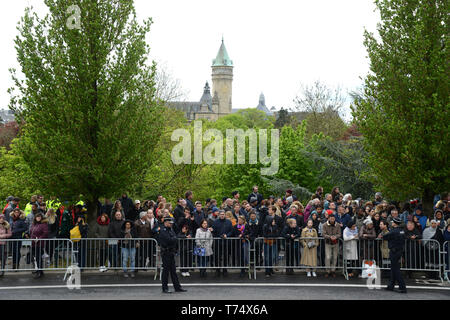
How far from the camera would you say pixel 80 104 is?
16.5m

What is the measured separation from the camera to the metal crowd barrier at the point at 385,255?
49.5 feet

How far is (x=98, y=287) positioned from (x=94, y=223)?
3.46 metres

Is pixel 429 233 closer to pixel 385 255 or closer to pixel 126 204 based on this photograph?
pixel 385 255

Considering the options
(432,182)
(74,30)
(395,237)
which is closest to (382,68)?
(432,182)

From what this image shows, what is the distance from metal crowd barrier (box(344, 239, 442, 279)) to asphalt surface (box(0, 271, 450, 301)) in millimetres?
411

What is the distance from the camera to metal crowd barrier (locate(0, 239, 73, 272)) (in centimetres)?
1548

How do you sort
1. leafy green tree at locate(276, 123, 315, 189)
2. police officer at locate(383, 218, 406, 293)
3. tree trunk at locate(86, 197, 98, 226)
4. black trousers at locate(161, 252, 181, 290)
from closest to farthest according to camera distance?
black trousers at locate(161, 252, 181, 290), police officer at locate(383, 218, 406, 293), tree trunk at locate(86, 197, 98, 226), leafy green tree at locate(276, 123, 315, 189)

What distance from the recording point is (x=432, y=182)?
55.4 feet

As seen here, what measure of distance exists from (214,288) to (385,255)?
4.87 meters

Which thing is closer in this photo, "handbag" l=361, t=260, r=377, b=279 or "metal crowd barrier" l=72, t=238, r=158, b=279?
"handbag" l=361, t=260, r=377, b=279

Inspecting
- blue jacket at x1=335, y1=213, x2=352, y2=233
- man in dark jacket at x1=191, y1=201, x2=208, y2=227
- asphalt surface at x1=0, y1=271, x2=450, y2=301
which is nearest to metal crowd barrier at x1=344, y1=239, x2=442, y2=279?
asphalt surface at x1=0, y1=271, x2=450, y2=301

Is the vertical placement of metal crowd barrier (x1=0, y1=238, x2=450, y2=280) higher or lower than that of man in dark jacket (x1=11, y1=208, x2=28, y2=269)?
lower

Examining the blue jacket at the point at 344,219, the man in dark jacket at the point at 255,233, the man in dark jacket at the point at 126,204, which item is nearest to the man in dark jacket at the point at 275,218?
the man in dark jacket at the point at 255,233

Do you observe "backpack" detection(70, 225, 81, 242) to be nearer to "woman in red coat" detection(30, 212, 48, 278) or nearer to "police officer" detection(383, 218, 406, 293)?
"woman in red coat" detection(30, 212, 48, 278)
